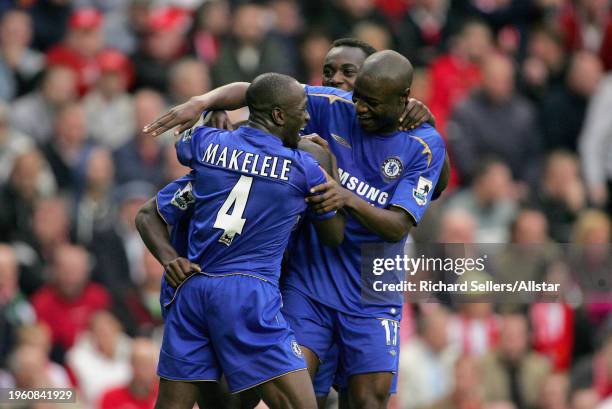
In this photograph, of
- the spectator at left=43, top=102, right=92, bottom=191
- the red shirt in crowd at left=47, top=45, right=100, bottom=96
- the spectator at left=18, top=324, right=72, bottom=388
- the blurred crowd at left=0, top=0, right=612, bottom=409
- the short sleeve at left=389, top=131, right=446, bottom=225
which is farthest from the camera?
the red shirt in crowd at left=47, top=45, right=100, bottom=96

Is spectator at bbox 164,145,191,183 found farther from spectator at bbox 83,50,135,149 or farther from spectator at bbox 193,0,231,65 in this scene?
spectator at bbox 193,0,231,65

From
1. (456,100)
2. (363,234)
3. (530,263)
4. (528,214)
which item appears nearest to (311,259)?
(363,234)

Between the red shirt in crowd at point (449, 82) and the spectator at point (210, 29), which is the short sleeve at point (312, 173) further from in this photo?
the red shirt in crowd at point (449, 82)

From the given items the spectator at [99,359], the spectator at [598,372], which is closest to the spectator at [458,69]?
the spectator at [598,372]

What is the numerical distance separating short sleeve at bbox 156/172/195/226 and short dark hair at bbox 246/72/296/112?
0.56 meters

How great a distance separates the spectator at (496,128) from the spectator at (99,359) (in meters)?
4.15

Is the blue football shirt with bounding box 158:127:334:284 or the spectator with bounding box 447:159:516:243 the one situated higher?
Answer: the spectator with bounding box 447:159:516:243

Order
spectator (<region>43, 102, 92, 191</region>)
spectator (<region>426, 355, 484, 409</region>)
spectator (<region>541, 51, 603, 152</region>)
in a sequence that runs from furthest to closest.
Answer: spectator (<region>541, 51, 603, 152</region>)
spectator (<region>43, 102, 92, 191</region>)
spectator (<region>426, 355, 484, 409</region>)

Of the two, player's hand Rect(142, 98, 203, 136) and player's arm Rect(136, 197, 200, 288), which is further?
player's hand Rect(142, 98, 203, 136)

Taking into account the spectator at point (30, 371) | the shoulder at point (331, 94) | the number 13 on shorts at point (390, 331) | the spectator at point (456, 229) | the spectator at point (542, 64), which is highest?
the spectator at point (542, 64)

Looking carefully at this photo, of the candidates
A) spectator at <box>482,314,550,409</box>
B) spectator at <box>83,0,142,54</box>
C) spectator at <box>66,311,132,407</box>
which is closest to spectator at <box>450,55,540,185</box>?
spectator at <box>482,314,550,409</box>

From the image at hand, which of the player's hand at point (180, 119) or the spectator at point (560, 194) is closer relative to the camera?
the player's hand at point (180, 119)

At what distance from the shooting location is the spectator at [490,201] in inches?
521

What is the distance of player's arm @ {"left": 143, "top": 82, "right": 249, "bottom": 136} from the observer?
741 centimetres
